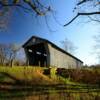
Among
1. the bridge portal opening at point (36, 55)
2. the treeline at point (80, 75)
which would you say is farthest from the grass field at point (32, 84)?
the bridge portal opening at point (36, 55)

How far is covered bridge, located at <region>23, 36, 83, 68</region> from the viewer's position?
34.6 meters

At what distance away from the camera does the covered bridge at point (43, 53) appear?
34.6 metres

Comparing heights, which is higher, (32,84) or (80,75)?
(80,75)

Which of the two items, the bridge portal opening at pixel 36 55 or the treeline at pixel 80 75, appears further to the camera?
the bridge portal opening at pixel 36 55

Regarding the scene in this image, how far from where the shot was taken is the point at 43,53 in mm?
38469

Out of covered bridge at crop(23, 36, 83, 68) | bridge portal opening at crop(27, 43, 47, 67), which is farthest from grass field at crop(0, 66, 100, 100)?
bridge portal opening at crop(27, 43, 47, 67)

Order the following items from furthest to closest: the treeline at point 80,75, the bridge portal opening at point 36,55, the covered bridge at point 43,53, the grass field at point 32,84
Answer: the bridge portal opening at point 36,55 < the covered bridge at point 43,53 < the treeline at point 80,75 < the grass field at point 32,84

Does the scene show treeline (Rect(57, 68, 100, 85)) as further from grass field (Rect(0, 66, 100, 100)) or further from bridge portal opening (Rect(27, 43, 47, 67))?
bridge portal opening (Rect(27, 43, 47, 67))

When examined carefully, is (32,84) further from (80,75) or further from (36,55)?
(36,55)

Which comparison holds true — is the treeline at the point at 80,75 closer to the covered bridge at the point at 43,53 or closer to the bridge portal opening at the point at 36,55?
the covered bridge at the point at 43,53

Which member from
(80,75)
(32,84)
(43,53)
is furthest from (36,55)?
(32,84)

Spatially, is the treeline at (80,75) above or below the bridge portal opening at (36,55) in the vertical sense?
below

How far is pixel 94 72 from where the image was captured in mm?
31188

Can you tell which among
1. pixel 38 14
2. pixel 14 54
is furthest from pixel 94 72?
pixel 14 54
